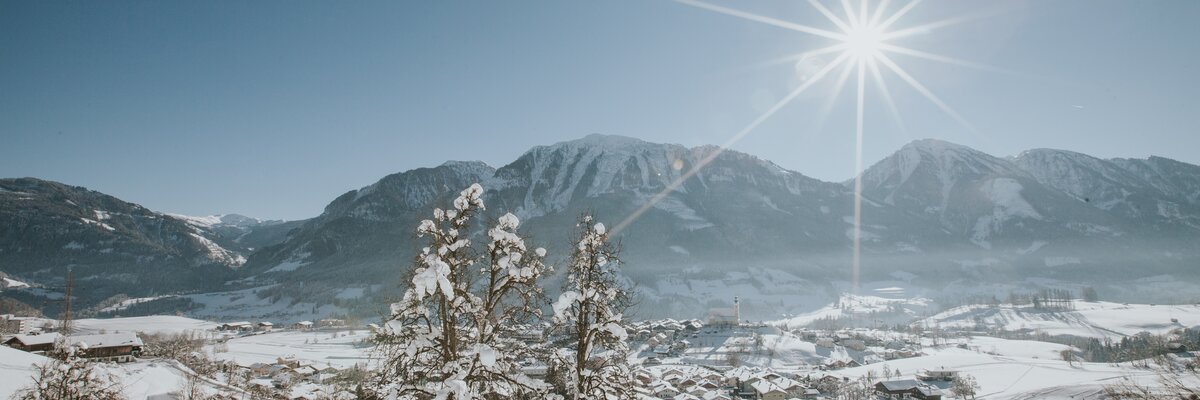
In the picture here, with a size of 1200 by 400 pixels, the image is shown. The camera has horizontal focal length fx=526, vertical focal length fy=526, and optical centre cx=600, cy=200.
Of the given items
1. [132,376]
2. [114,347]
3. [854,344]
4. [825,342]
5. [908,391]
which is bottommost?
[854,344]

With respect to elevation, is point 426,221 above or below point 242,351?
above

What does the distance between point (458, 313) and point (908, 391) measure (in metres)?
74.6

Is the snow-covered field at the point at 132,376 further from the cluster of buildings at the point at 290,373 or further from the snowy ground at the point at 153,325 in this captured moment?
the snowy ground at the point at 153,325

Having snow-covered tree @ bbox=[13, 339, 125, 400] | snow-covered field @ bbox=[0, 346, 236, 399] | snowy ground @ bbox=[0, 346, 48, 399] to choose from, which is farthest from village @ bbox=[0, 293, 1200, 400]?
snow-covered tree @ bbox=[13, 339, 125, 400]

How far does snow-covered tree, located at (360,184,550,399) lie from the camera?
8.48m

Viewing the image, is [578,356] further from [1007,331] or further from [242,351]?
[1007,331]

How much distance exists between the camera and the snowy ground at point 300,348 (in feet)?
292

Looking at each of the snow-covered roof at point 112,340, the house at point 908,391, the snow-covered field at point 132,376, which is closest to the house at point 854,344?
the house at point 908,391

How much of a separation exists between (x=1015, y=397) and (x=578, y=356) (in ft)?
237

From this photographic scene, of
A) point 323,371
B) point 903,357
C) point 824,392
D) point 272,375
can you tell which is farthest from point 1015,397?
point 272,375

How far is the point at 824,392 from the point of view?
7438cm

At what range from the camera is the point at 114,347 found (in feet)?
193

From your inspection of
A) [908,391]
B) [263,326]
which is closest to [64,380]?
[908,391]

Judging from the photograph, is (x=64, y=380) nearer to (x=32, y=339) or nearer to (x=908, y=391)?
(x=32, y=339)
